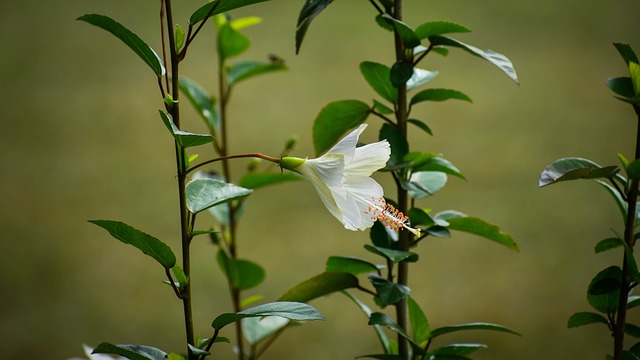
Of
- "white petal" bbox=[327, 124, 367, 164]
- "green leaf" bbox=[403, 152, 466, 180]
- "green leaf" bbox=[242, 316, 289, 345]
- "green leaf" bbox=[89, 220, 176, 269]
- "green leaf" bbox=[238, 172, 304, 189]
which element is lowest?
"green leaf" bbox=[242, 316, 289, 345]

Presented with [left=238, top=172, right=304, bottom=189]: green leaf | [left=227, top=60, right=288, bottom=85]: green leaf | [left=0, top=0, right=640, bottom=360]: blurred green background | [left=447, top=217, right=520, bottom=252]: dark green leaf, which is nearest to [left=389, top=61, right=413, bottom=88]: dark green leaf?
[left=447, top=217, right=520, bottom=252]: dark green leaf

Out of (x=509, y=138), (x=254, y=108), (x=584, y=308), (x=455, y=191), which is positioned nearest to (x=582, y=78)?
(x=509, y=138)

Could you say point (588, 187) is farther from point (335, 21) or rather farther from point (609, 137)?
point (335, 21)

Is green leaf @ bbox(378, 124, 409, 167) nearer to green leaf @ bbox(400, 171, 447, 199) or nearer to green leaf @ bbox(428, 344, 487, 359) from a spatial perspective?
green leaf @ bbox(400, 171, 447, 199)

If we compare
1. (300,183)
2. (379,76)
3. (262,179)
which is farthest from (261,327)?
(300,183)

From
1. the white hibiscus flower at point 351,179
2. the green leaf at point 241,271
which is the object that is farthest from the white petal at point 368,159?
the green leaf at point 241,271
